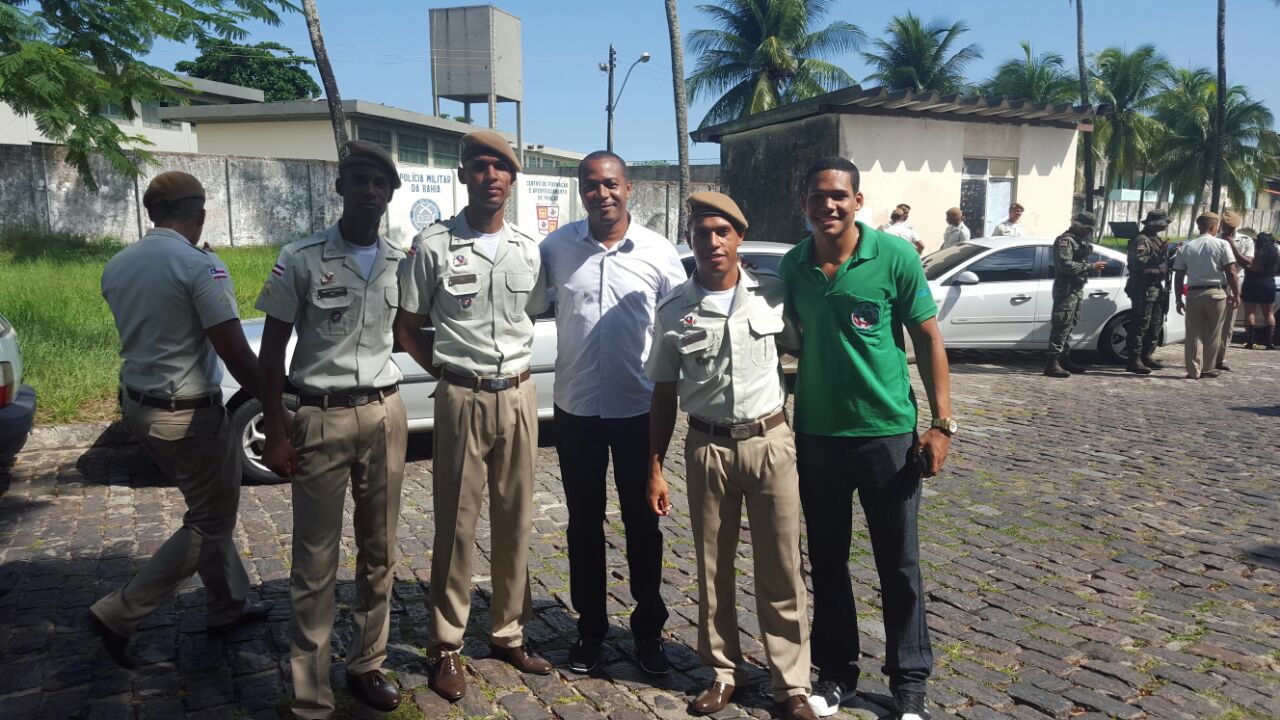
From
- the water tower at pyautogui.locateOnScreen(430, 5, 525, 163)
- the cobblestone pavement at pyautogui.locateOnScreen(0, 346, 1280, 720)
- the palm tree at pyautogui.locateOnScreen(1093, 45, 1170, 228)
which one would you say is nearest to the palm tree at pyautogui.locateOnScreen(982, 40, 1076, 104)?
the palm tree at pyautogui.locateOnScreen(1093, 45, 1170, 228)

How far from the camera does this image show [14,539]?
4953mm

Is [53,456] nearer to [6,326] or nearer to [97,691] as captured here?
[6,326]

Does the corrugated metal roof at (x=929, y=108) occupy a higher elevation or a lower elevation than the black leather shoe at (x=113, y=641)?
higher

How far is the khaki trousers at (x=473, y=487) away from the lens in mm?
3334

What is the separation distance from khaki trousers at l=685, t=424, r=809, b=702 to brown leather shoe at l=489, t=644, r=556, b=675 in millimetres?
663

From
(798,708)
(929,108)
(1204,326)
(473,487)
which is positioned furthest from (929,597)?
(929,108)

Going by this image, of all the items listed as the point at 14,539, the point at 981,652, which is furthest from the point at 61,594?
the point at 981,652

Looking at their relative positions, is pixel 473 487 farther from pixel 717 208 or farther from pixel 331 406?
pixel 717 208

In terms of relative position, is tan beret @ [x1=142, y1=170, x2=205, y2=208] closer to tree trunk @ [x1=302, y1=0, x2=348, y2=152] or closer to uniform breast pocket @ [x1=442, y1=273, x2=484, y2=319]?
uniform breast pocket @ [x1=442, y1=273, x2=484, y2=319]

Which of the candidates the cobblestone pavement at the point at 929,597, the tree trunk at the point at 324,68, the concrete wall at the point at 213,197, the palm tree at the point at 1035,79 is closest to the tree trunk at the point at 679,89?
the concrete wall at the point at 213,197

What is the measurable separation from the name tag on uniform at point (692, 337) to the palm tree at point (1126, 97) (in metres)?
45.7

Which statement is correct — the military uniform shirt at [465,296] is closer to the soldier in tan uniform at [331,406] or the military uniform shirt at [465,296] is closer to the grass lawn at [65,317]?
the soldier in tan uniform at [331,406]

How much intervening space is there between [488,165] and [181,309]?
4.13 ft

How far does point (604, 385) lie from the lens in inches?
135
